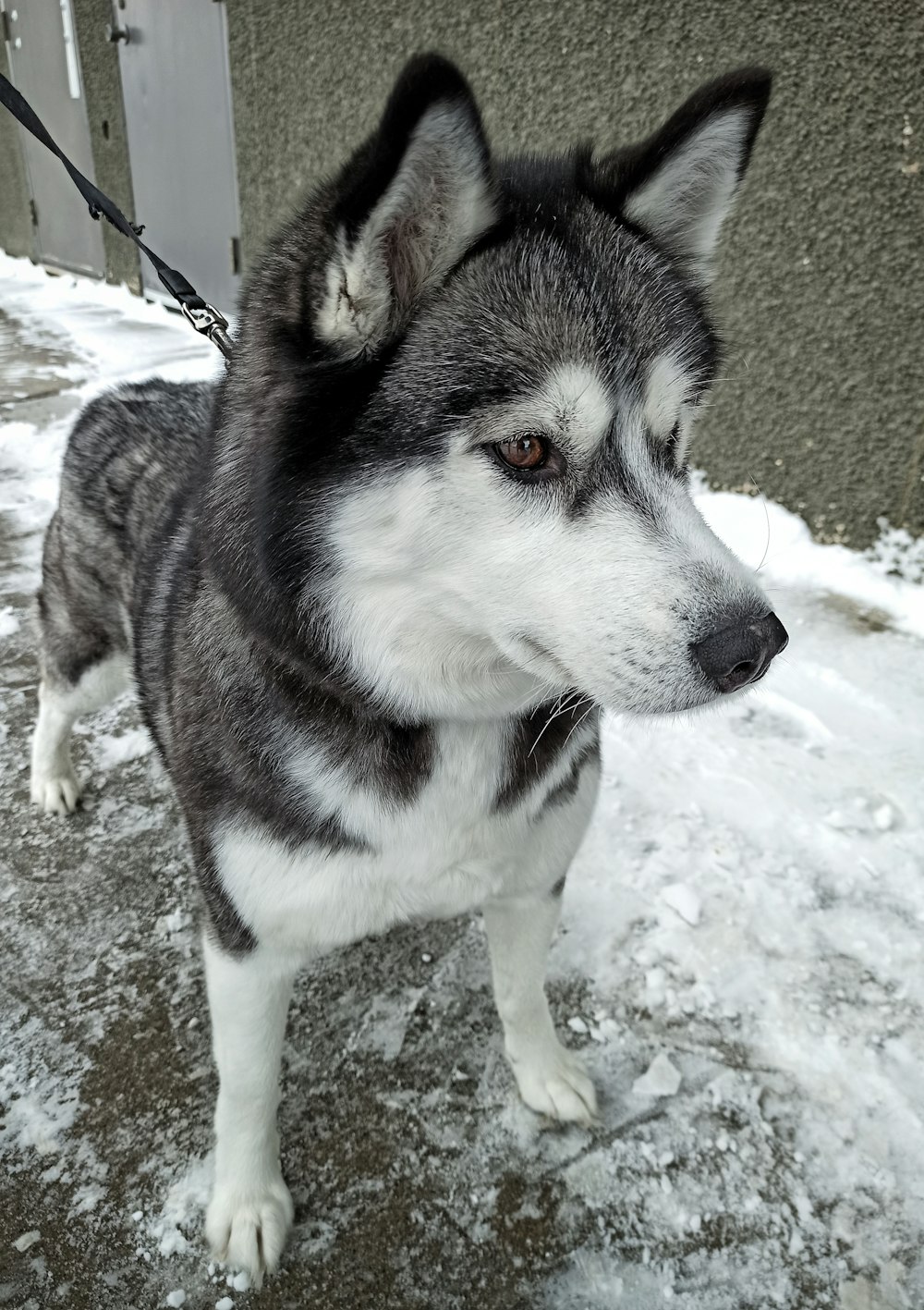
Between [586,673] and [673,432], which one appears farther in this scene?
[673,432]

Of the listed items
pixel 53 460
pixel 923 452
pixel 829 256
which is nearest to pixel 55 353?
pixel 53 460

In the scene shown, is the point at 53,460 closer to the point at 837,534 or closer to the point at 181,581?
the point at 181,581

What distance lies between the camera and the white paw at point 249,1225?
161cm

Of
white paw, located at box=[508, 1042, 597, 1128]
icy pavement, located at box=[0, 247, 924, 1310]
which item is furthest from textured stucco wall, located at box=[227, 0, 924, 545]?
white paw, located at box=[508, 1042, 597, 1128]

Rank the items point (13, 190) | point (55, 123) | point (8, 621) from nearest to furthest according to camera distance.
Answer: point (8, 621) → point (55, 123) → point (13, 190)

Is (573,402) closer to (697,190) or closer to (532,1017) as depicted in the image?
(697,190)

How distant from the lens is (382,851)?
1455mm

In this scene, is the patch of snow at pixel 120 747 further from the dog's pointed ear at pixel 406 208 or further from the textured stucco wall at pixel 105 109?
the textured stucco wall at pixel 105 109

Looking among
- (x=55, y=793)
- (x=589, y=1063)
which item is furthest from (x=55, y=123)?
(x=589, y=1063)

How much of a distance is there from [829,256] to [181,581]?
316 centimetres

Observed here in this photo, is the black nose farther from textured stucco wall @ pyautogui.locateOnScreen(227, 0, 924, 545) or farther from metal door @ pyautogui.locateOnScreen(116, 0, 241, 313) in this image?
metal door @ pyautogui.locateOnScreen(116, 0, 241, 313)

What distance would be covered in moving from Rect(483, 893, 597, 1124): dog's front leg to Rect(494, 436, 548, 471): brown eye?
92 cm

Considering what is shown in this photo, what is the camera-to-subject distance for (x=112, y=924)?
90.3 inches

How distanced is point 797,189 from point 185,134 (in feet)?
17.7
